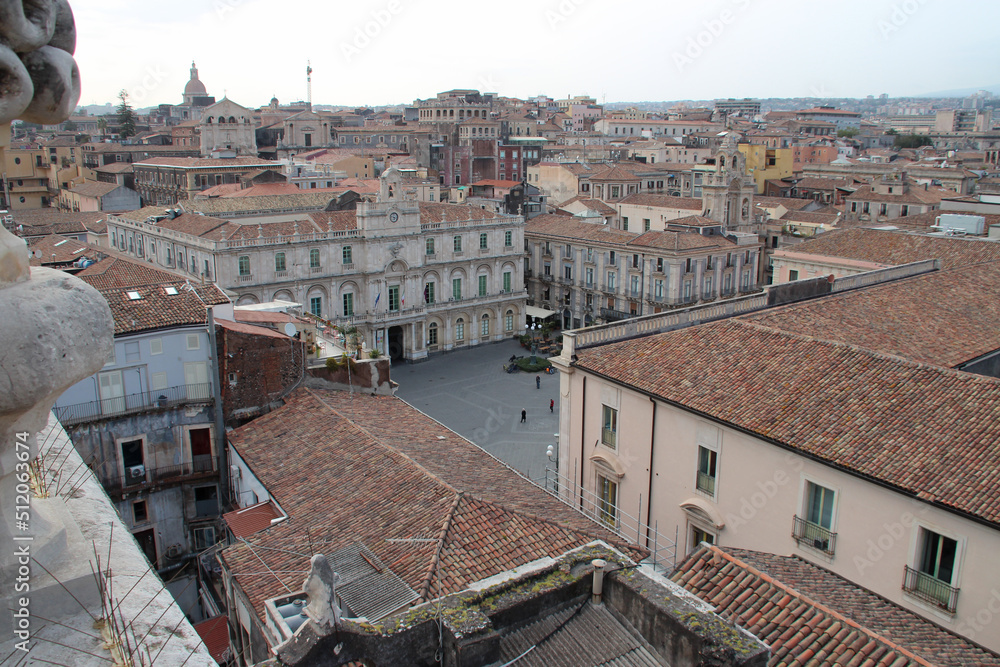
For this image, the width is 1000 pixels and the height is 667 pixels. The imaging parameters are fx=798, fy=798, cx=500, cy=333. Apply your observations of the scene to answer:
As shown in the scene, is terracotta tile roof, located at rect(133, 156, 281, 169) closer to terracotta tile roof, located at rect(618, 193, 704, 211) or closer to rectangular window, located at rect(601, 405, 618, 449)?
terracotta tile roof, located at rect(618, 193, 704, 211)

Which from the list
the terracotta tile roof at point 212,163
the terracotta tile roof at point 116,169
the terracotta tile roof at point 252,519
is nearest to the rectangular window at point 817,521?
the terracotta tile roof at point 252,519

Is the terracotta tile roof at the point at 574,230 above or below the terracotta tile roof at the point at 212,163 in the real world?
below

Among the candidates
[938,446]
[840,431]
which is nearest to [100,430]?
[840,431]

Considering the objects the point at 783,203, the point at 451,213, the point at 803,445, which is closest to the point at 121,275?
the point at 803,445

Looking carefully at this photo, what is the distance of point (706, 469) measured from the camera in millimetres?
→ 19969

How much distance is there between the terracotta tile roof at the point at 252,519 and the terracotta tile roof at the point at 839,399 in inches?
370

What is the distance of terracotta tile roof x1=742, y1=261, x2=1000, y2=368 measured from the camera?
24.0 m

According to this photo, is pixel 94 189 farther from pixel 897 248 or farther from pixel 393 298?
pixel 897 248

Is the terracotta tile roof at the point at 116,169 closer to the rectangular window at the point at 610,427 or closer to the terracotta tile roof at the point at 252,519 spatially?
the terracotta tile roof at the point at 252,519

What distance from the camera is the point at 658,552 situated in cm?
2133

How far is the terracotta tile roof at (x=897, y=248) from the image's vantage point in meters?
36.5

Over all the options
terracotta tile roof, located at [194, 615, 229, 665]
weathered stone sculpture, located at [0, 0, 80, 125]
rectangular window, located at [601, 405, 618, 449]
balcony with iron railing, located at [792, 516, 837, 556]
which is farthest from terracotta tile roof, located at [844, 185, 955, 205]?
weathered stone sculpture, located at [0, 0, 80, 125]

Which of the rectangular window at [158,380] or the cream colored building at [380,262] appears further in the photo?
the cream colored building at [380,262]

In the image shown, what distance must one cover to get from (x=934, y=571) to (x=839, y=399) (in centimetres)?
436
